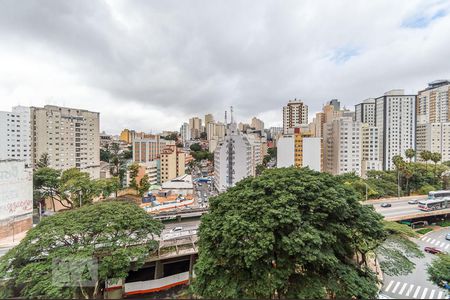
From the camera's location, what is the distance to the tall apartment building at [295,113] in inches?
2045

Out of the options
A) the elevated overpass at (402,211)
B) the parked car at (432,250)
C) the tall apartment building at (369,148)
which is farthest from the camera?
the tall apartment building at (369,148)

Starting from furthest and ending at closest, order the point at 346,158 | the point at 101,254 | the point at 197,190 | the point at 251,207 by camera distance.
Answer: the point at 197,190
the point at 346,158
the point at 101,254
the point at 251,207

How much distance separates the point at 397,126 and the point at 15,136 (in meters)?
54.9

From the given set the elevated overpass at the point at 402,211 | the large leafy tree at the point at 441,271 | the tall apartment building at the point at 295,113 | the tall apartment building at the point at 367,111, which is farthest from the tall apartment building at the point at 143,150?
the tall apartment building at the point at 367,111

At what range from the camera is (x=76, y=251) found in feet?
22.1

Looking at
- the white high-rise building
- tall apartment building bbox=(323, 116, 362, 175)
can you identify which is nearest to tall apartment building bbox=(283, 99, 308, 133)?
the white high-rise building

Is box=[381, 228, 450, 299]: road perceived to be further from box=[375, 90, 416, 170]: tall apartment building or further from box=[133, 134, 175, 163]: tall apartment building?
box=[133, 134, 175, 163]: tall apartment building

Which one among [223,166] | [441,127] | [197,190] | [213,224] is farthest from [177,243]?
[441,127]

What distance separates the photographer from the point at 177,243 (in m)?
10.0

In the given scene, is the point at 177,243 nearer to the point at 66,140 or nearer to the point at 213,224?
the point at 213,224

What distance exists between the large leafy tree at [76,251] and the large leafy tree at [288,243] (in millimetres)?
3376

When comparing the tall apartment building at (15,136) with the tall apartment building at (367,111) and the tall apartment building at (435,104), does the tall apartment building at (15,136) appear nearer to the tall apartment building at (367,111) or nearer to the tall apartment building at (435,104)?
the tall apartment building at (367,111)

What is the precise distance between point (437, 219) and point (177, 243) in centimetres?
2104

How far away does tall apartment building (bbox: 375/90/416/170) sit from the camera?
1243 inches
